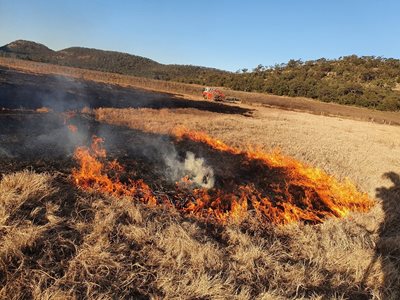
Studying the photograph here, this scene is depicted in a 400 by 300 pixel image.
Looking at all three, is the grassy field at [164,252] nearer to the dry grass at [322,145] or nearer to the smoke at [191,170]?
the smoke at [191,170]

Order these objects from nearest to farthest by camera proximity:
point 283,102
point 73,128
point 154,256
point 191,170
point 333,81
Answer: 1. point 154,256
2. point 191,170
3. point 73,128
4. point 283,102
5. point 333,81

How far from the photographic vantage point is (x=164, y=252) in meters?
4.77

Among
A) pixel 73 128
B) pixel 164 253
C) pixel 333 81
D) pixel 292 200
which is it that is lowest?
pixel 292 200

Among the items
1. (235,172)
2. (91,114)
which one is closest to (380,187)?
(235,172)

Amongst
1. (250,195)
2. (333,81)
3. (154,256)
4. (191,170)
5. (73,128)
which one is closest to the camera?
(154,256)

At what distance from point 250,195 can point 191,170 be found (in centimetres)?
196

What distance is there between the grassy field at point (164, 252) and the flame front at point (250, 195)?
0.57 m

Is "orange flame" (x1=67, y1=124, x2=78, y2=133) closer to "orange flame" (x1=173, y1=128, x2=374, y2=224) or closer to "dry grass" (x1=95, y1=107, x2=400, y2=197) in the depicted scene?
"dry grass" (x1=95, y1=107, x2=400, y2=197)

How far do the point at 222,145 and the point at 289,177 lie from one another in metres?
3.64

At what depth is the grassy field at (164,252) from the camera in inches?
156

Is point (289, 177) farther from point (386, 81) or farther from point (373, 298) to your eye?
point (386, 81)

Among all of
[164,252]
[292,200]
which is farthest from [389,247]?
[164,252]

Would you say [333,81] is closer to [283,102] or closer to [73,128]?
[283,102]

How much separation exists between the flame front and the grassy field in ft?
1.86
